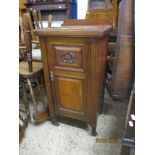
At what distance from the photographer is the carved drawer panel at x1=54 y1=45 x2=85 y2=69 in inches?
42.9

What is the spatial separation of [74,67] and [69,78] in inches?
3.9

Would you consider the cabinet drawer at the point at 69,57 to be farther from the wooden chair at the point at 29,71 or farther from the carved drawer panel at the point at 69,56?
the wooden chair at the point at 29,71

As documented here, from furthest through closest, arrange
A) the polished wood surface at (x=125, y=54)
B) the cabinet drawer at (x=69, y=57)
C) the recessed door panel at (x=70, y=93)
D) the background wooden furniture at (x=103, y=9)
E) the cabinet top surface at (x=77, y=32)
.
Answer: the background wooden furniture at (x=103, y=9) → the recessed door panel at (x=70, y=93) → the cabinet drawer at (x=69, y=57) → the cabinet top surface at (x=77, y=32) → the polished wood surface at (x=125, y=54)

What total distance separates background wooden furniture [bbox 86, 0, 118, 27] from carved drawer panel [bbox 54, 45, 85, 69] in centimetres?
159

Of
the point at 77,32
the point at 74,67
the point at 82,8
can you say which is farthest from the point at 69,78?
the point at 82,8

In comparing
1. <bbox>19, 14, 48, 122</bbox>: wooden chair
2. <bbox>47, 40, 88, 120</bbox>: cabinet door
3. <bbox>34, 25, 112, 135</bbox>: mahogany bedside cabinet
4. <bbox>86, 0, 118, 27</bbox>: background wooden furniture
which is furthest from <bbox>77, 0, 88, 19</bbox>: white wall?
<bbox>47, 40, 88, 120</bbox>: cabinet door

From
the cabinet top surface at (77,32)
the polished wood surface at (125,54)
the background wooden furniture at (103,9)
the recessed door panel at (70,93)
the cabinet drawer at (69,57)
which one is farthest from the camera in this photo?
the background wooden furniture at (103,9)

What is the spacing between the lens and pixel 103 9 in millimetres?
2541

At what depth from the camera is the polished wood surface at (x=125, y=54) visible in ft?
2.23
